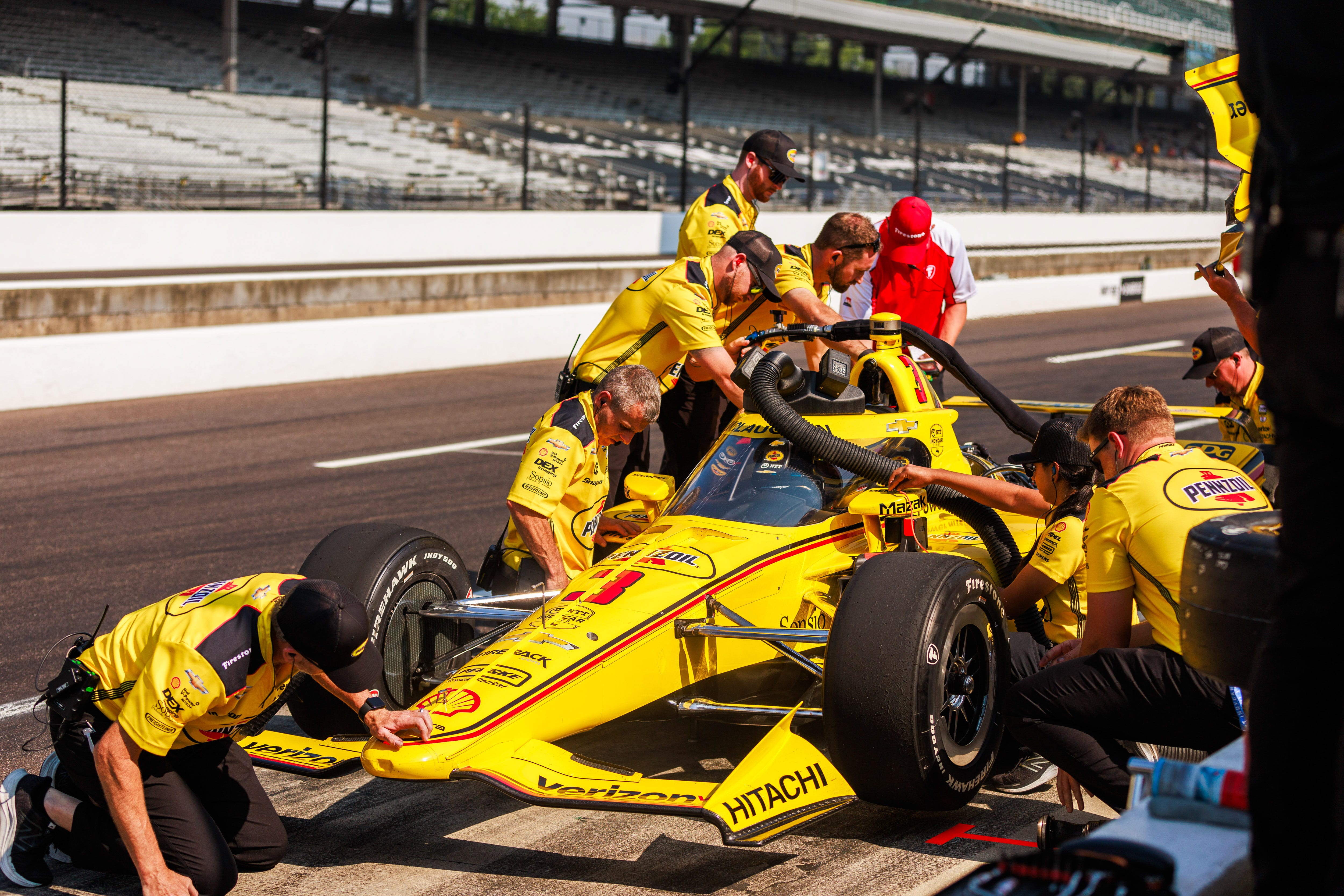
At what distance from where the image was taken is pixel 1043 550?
15.5 ft

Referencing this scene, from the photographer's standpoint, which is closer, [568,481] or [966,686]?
[966,686]

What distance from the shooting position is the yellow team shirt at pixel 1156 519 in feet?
12.7

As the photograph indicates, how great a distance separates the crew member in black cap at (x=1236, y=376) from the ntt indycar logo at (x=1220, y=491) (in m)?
3.05

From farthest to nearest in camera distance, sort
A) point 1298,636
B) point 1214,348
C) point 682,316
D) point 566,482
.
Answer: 1. point 1214,348
2. point 682,316
3. point 566,482
4. point 1298,636

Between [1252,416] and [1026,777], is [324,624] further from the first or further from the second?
[1252,416]

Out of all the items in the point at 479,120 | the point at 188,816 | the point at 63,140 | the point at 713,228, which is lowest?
the point at 188,816

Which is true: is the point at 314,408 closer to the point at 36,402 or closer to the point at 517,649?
the point at 36,402

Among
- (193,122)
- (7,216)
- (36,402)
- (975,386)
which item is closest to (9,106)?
(193,122)

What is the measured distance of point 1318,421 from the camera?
192cm

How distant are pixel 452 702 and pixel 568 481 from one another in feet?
4.68

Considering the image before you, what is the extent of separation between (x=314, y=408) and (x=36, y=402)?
7.66ft

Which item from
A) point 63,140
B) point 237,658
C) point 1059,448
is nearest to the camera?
point 237,658

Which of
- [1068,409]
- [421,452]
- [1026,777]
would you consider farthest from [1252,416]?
[421,452]

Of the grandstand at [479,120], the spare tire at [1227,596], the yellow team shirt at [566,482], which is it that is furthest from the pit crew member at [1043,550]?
the grandstand at [479,120]
